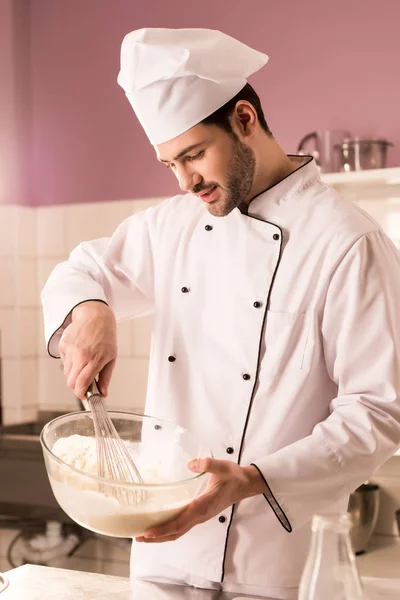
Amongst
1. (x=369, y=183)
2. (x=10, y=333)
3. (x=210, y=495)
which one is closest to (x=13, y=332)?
(x=10, y=333)

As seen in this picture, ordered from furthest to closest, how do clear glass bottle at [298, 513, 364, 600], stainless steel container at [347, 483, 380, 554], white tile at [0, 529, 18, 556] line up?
white tile at [0, 529, 18, 556] → stainless steel container at [347, 483, 380, 554] → clear glass bottle at [298, 513, 364, 600]

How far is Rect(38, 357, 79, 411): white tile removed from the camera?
373 cm

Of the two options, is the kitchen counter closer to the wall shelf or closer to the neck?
the neck

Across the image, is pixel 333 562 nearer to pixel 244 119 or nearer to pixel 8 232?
pixel 244 119

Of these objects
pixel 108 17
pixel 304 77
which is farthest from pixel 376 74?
pixel 108 17

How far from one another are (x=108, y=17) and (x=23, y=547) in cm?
220

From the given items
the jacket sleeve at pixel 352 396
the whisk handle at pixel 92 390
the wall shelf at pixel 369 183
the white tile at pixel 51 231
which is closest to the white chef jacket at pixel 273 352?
the jacket sleeve at pixel 352 396

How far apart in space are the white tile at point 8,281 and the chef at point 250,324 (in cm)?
205

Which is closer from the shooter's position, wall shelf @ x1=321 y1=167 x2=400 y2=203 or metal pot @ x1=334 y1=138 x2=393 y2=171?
wall shelf @ x1=321 y1=167 x2=400 y2=203

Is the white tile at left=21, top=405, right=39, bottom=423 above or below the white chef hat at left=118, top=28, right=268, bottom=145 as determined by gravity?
below

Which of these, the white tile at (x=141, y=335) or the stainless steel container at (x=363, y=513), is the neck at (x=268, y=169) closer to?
the stainless steel container at (x=363, y=513)

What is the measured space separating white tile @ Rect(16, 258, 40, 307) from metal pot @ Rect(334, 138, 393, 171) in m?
1.53

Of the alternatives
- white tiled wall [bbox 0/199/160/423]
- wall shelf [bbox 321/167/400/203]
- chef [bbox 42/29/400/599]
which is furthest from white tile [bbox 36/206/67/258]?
chef [bbox 42/29/400/599]

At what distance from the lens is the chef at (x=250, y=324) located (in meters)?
1.41
